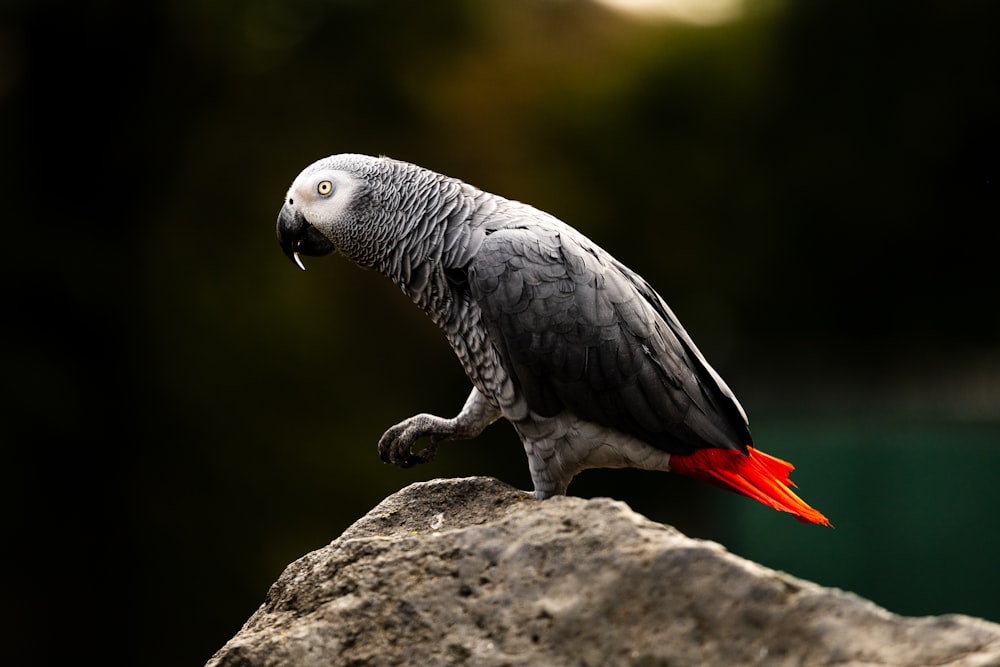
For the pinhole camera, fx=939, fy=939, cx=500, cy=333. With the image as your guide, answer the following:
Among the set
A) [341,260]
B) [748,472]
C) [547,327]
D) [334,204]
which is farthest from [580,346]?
[341,260]

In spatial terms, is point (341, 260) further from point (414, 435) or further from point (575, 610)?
point (575, 610)

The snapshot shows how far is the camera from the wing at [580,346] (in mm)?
1412

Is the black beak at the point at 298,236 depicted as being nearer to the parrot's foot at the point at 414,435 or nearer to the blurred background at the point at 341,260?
the parrot's foot at the point at 414,435

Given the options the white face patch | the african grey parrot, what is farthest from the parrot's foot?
the white face patch

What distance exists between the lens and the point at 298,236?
1600 millimetres

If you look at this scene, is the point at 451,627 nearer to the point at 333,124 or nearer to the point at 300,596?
the point at 300,596

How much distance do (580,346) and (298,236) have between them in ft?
1.75

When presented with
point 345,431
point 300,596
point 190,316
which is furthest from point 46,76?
point 300,596

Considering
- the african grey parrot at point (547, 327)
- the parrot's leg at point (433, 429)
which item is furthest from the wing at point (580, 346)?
the parrot's leg at point (433, 429)

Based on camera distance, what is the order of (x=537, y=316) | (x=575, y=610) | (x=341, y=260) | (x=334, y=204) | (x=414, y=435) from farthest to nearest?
(x=341, y=260)
(x=414, y=435)
(x=334, y=204)
(x=537, y=316)
(x=575, y=610)

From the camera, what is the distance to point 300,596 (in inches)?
46.2

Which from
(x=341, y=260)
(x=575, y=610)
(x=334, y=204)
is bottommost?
(x=575, y=610)

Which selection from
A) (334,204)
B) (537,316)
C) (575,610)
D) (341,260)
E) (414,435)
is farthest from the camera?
(341,260)

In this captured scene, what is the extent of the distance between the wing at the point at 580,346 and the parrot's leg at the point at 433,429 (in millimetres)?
218
